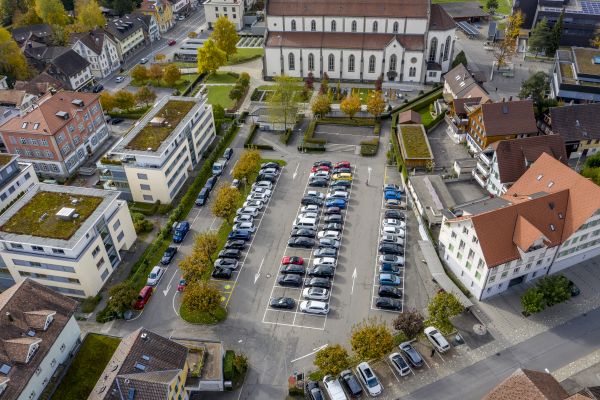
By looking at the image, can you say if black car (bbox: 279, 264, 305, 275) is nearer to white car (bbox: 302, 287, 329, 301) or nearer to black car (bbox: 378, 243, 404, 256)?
white car (bbox: 302, 287, 329, 301)

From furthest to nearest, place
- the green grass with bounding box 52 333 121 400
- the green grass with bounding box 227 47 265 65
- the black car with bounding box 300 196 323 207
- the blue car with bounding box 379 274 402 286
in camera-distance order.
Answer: the green grass with bounding box 227 47 265 65, the black car with bounding box 300 196 323 207, the blue car with bounding box 379 274 402 286, the green grass with bounding box 52 333 121 400

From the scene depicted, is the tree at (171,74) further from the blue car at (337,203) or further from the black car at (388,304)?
the black car at (388,304)

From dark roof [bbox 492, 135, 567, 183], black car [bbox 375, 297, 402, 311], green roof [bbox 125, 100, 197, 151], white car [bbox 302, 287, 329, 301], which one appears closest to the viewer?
black car [bbox 375, 297, 402, 311]

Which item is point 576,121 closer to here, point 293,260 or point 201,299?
point 293,260

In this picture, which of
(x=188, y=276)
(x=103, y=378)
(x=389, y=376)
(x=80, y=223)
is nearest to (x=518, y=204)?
(x=389, y=376)

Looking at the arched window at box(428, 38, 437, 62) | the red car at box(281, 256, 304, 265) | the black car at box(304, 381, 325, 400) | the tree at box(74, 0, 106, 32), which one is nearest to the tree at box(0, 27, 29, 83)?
the tree at box(74, 0, 106, 32)

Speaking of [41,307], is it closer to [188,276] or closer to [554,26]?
[188,276]
